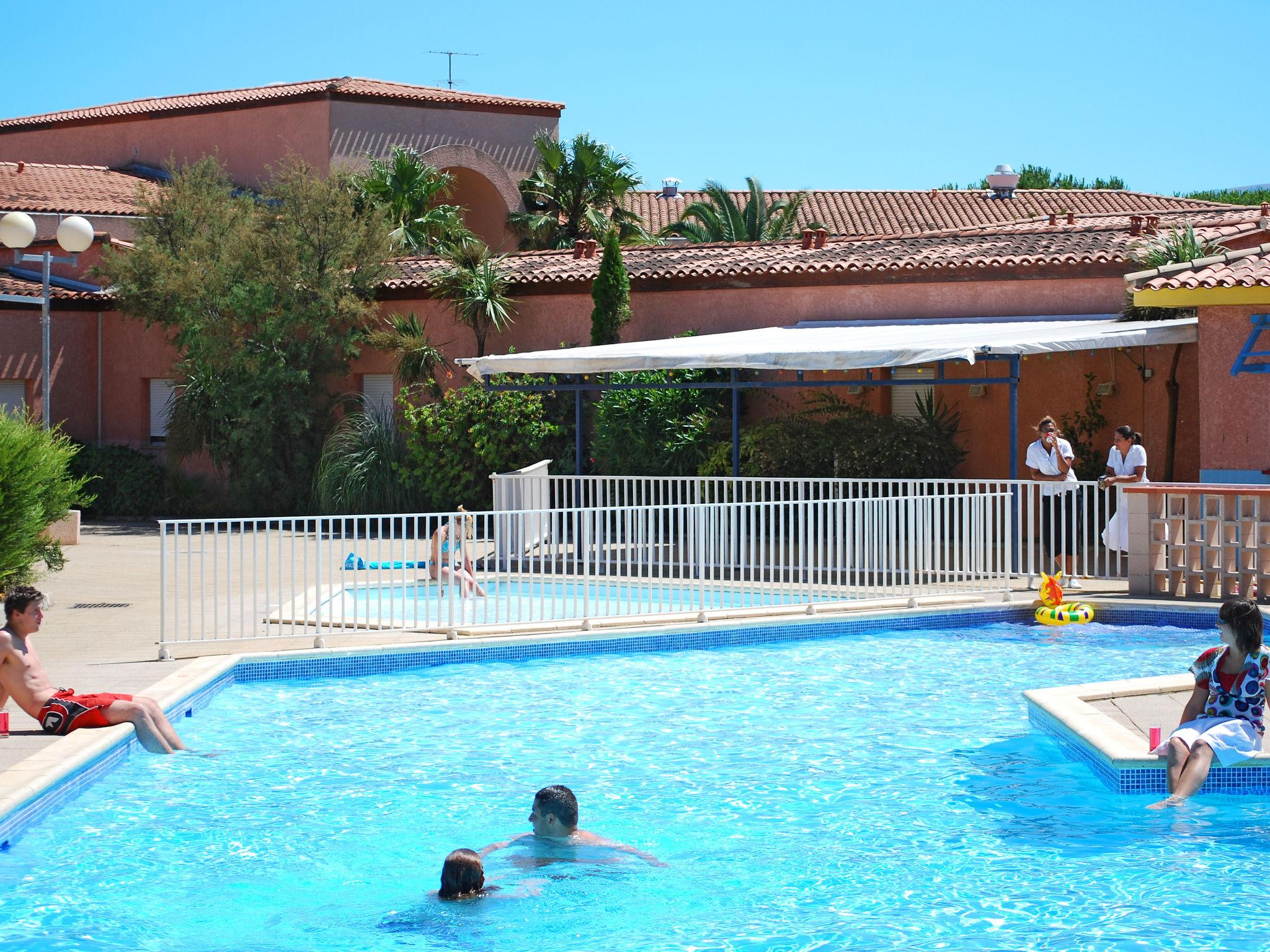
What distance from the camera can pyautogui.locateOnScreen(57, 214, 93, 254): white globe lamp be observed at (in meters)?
18.4

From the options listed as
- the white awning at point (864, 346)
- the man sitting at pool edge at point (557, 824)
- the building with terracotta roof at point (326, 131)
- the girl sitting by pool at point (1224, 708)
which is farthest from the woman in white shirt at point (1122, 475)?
the building with terracotta roof at point (326, 131)

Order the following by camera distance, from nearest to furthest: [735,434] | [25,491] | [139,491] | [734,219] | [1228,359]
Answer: [25,491]
[1228,359]
[735,434]
[139,491]
[734,219]

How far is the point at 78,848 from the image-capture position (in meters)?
8.01

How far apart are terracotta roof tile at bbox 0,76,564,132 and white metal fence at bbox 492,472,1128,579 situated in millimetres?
18421

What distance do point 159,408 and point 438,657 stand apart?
1874 cm

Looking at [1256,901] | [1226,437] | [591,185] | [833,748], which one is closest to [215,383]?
[591,185]

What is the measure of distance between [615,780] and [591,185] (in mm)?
27270

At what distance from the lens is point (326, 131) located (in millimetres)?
35250

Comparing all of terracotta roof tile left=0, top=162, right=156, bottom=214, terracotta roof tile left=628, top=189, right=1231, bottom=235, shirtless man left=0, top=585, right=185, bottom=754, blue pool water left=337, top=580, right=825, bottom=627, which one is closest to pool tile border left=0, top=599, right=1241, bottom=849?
shirtless man left=0, top=585, right=185, bottom=754

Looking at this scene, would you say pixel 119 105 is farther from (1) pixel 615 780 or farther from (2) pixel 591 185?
(1) pixel 615 780

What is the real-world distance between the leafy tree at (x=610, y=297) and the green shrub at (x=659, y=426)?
1.73 metres

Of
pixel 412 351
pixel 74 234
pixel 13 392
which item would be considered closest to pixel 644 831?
pixel 74 234

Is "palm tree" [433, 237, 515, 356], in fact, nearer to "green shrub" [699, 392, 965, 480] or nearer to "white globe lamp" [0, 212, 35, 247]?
"green shrub" [699, 392, 965, 480]

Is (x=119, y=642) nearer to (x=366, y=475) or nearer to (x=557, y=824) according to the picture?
(x=557, y=824)
